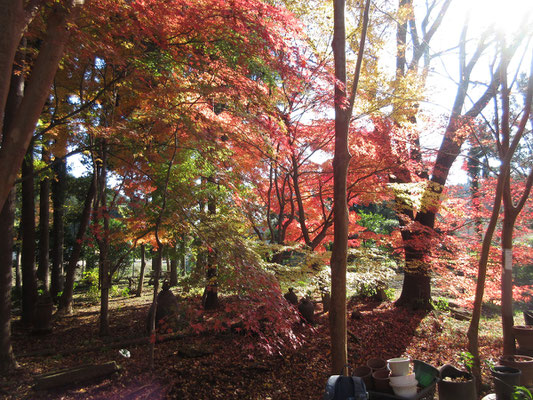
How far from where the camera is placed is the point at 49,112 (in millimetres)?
7875

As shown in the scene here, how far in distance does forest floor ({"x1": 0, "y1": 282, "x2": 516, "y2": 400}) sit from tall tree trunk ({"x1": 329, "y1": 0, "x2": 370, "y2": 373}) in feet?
4.15

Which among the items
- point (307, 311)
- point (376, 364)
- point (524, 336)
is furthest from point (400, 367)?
point (307, 311)

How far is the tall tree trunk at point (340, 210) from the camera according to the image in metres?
4.11

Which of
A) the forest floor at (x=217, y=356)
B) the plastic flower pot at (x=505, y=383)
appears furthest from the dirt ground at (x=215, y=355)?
the plastic flower pot at (x=505, y=383)

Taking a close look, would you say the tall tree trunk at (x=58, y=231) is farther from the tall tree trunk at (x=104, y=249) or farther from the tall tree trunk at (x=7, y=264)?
the tall tree trunk at (x=7, y=264)

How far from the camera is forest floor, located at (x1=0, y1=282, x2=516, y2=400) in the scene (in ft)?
14.4

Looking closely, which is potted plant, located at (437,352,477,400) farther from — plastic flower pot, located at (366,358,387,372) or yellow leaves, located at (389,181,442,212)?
yellow leaves, located at (389,181,442,212)

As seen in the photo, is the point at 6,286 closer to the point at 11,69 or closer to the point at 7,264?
the point at 7,264

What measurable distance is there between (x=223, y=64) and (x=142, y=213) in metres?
3.06

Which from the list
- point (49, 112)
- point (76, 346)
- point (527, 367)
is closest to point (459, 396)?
point (527, 367)

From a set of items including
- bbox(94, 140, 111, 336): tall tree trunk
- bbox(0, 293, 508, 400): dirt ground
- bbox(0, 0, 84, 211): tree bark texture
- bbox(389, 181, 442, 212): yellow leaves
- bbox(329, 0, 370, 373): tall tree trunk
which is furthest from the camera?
bbox(389, 181, 442, 212): yellow leaves

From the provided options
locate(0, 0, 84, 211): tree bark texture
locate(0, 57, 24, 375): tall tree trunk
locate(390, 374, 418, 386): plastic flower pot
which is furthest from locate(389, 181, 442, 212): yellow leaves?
locate(0, 57, 24, 375): tall tree trunk

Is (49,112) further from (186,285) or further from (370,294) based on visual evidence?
(370,294)

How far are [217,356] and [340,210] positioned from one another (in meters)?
3.51
